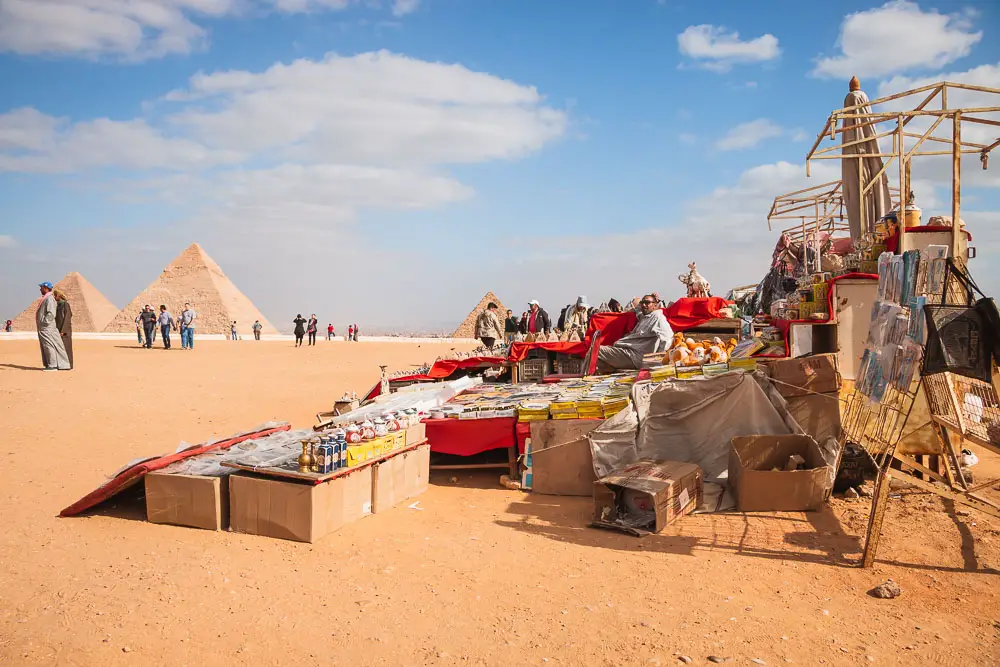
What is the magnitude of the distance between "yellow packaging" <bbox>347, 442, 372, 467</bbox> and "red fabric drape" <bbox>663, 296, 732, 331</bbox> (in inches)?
215

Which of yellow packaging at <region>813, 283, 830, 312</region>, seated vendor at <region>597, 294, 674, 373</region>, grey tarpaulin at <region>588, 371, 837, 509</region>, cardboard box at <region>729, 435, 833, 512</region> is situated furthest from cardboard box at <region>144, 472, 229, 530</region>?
yellow packaging at <region>813, 283, 830, 312</region>

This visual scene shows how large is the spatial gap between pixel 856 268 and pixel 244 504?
676 centimetres

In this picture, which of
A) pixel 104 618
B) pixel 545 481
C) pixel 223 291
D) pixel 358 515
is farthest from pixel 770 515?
pixel 223 291

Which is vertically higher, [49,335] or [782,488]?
[49,335]

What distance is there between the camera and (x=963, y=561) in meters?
4.53

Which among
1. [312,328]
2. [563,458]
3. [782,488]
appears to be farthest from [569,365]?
[312,328]

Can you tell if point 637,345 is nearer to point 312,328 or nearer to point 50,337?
point 50,337

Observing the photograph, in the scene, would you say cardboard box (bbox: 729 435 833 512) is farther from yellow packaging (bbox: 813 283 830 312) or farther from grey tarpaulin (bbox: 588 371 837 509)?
yellow packaging (bbox: 813 283 830 312)

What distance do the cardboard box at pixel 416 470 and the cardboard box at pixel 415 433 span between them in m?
0.08

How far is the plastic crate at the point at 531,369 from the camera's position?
1008 cm

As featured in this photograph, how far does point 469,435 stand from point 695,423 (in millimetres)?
2248

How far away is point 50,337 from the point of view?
14.9 metres

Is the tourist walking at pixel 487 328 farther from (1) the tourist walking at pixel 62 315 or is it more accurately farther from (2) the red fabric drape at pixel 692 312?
(1) the tourist walking at pixel 62 315

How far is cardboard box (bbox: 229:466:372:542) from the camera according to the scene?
16.2 ft
